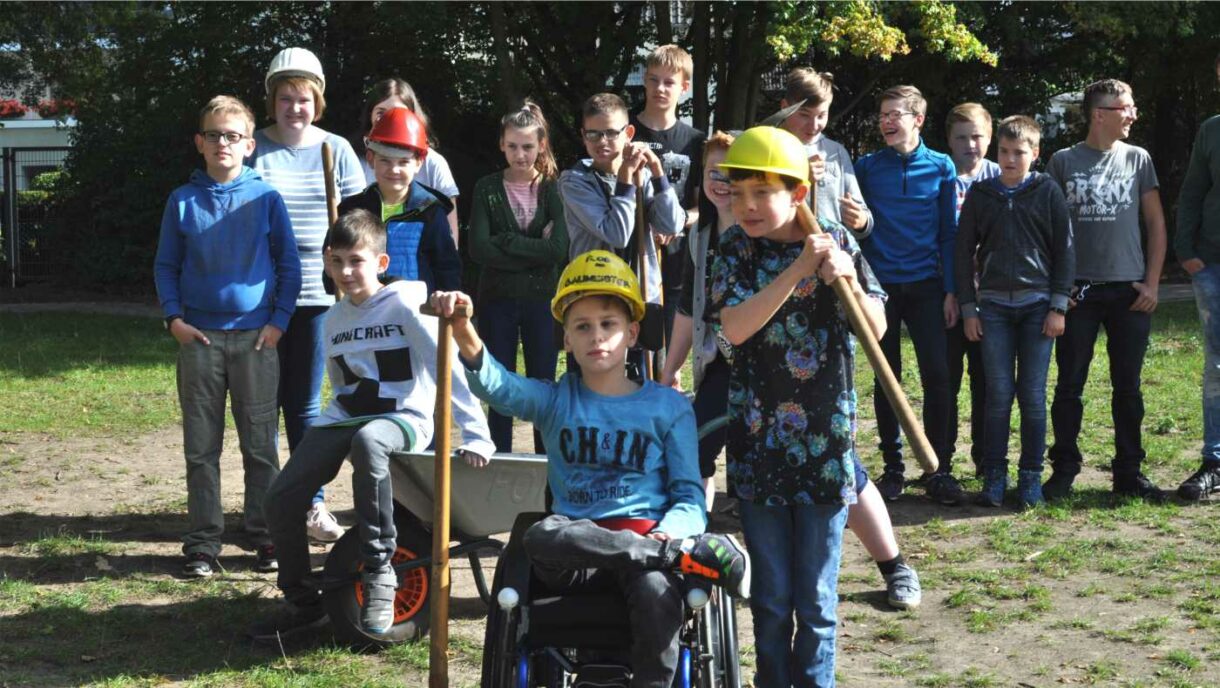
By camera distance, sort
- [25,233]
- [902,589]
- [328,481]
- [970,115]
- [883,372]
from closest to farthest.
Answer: [883,372] → [328,481] → [902,589] → [970,115] → [25,233]

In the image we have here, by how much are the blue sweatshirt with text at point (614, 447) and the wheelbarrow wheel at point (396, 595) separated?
109 centimetres

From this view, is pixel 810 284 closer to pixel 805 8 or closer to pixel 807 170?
pixel 807 170

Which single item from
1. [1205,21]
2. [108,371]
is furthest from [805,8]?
[108,371]

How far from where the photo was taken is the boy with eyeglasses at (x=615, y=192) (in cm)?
566

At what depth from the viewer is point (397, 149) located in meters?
5.49

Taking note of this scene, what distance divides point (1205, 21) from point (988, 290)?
13311 mm

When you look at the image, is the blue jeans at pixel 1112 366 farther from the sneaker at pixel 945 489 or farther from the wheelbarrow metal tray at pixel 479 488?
the wheelbarrow metal tray at pixel 479 488

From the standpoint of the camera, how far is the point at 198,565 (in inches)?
224

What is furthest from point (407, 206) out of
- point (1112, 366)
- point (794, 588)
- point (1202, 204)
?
point (1202, 204)

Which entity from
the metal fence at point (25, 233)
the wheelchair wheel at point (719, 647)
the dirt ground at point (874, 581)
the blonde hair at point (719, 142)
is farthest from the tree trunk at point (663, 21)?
the wheelchair wheel at point (719, 647)

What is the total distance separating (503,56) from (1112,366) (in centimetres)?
1065

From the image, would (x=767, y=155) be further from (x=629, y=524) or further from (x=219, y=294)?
(x=219, y=294)

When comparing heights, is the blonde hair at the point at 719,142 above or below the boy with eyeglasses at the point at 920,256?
above

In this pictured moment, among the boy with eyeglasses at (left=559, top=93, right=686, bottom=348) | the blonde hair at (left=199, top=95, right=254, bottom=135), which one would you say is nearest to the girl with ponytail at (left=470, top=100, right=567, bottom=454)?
the boy with eyeglasses at (left=559, top=93, right=686, bottom=348)
